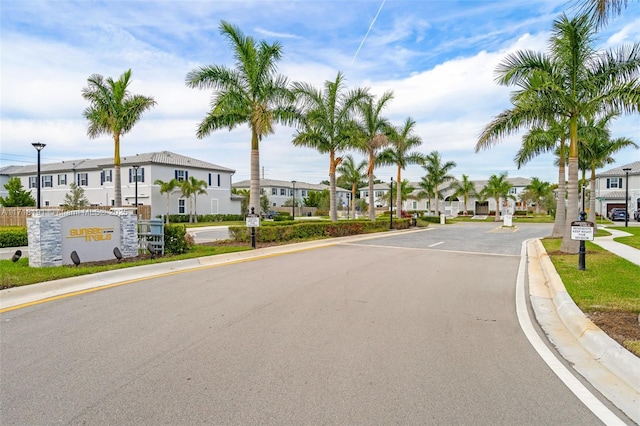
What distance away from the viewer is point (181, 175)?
48.4 m

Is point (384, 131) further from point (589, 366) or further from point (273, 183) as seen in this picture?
point (273, 183)

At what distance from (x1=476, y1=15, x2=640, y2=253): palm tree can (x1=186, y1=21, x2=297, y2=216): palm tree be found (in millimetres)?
9026

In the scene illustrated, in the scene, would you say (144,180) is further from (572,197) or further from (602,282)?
(602,282)

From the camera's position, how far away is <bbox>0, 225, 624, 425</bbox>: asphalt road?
369cm

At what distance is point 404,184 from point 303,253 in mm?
50451

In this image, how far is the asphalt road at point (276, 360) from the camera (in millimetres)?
3686

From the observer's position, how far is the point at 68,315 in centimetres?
666

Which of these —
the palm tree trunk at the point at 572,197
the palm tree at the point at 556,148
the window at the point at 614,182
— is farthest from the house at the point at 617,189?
the palm tree trunk at the point at 572,197

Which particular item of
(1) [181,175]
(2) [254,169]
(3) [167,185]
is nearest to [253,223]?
(2) [254,169]

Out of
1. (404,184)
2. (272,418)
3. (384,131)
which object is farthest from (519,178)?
(272,418)

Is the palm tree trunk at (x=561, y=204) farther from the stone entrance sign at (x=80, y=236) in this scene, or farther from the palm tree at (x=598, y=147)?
the stone entrance sign at (x=80, y=236)

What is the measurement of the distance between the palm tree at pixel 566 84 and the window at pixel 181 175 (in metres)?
38.9

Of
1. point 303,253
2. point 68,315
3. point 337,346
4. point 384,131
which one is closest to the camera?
point 337,346

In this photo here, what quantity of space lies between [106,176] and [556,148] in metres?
45.3
